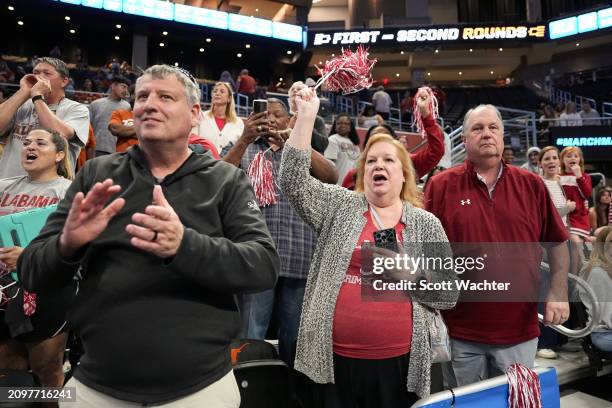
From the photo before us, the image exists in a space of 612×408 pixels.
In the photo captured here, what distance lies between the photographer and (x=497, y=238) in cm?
198

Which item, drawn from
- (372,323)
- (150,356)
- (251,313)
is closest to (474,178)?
(372,323)

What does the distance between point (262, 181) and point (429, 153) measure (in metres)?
1.05

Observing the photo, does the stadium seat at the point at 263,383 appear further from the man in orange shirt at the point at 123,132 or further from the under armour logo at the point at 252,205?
the man in orange shirt at the point at 123,132

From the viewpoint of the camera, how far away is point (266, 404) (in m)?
1.89

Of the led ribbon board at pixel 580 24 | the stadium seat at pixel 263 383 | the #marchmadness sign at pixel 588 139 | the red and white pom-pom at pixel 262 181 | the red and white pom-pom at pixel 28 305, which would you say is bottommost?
the stadium seat at pixel 263 383

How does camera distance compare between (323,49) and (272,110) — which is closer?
(272,110)

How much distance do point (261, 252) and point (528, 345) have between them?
54.2 inches

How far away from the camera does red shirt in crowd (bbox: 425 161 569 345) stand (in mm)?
1938

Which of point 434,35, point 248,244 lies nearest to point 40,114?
point 248,244

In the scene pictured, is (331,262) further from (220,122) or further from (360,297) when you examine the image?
(220,122)

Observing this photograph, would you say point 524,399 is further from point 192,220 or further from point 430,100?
point 430,100

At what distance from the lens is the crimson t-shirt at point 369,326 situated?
1.67m

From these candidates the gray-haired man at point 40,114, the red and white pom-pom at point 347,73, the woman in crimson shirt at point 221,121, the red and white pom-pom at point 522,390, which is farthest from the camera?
the woman in crimson shirt at point 221,121

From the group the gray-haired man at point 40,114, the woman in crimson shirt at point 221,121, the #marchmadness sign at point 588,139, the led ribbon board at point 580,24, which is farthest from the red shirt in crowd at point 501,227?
the led ribbon board at point 580,24
